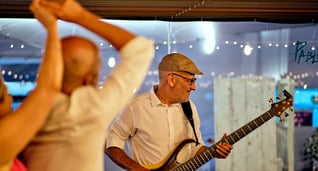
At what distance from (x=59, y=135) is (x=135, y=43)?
290 mm

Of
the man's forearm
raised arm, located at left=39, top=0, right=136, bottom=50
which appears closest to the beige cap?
the man's forearm

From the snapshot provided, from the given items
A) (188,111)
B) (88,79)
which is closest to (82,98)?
(88,79)

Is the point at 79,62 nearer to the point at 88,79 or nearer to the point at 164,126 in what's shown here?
the point at 88,79

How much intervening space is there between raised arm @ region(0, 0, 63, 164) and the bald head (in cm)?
4

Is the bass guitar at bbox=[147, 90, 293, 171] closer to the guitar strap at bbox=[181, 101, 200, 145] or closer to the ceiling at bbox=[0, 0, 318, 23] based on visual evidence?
the guitar strap at bbox=[181, 101, 200, 145]

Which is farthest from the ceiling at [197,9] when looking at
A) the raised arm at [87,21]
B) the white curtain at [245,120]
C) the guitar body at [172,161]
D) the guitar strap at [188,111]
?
the raised arm at [87,21]

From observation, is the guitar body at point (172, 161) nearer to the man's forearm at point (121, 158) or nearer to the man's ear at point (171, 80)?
the man's forearm at point (121, 158)

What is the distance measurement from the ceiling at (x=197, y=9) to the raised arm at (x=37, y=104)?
2488 millimetres

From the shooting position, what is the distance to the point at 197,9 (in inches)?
161

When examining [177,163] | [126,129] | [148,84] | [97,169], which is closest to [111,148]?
[126,129]

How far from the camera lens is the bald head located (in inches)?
55.9

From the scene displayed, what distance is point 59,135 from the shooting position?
4.68 ft

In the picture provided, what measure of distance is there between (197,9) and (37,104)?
2.86 meters

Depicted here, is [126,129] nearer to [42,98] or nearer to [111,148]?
[111,148]
